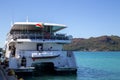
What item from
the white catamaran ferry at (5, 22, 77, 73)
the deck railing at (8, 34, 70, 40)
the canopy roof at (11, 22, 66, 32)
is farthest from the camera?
the canopy roof at (11, 22, 66, 32)

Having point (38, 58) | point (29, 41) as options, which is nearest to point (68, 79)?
point (38, 58)

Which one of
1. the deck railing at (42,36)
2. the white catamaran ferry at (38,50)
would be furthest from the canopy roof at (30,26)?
the deck railing at (42,36)

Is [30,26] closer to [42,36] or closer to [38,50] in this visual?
[42,36]

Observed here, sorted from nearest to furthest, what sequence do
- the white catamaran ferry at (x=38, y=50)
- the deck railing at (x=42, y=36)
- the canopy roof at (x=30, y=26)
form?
the white catamaran ferry at (x=38, y=50)
the deck railing at (x=42, y=36)
the canopy roof at (x=30, y=26)

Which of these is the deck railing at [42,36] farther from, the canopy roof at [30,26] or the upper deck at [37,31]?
the canopy roof at [30,26]

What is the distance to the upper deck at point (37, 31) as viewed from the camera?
2930 centimetres

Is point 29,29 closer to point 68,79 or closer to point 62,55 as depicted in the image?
point 62,55

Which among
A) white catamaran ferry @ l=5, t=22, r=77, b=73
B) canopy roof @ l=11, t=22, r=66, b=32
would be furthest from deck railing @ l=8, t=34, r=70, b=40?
canopy roof @ l=11, t=22, r=66, b=32

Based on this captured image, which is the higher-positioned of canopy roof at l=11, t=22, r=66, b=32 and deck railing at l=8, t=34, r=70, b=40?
canopy roof at l=11, t=22, r=66, b=32

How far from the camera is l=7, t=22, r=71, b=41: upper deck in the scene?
2930 centimetres

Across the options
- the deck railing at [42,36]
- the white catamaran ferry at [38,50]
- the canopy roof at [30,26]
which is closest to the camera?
the white catamaran ferry at [38,50]

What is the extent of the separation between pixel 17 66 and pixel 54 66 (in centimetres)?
356

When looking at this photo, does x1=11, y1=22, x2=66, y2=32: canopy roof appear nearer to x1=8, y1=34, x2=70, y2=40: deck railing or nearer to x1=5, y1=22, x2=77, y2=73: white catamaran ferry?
x1=5, y1=22, x2=77, y2=73: white catamaran ferry

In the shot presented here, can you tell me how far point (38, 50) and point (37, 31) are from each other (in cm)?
349
